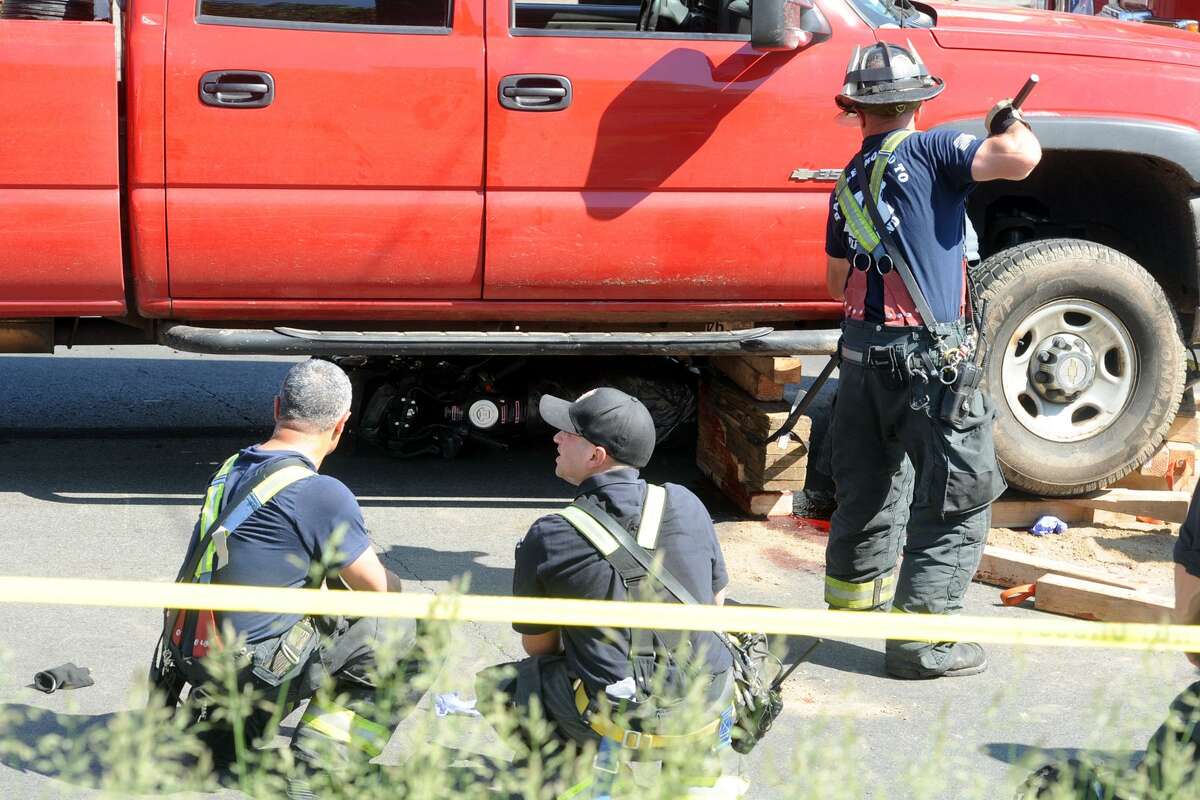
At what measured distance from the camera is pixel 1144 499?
567 centimetres

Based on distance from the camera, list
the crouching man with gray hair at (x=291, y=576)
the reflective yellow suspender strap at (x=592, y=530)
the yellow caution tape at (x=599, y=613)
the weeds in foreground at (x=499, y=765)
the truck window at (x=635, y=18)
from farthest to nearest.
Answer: the truck window at (x=635, y=18) → the crouching man with gray hair at (x=291, y=576) → the reflective yellow suspender strap at (x=592, y=530) → the yellow caution tape at (x=599, y=613) → the weeds in foreground at (x=499, y=765)

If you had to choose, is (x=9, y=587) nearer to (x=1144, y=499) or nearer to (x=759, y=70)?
(x=759, y=70)

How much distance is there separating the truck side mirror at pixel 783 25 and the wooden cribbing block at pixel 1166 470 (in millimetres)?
2151

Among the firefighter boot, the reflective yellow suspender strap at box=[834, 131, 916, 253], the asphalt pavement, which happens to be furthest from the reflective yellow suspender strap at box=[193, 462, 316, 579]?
the firefighter boot

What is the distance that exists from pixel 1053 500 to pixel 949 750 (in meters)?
2.08

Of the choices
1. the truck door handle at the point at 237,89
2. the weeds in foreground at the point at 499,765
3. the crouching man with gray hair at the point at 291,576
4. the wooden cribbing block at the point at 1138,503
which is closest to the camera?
the weeds in foreground at the point at 499,765

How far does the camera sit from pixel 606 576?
3240mm

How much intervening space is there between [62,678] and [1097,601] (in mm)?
3150

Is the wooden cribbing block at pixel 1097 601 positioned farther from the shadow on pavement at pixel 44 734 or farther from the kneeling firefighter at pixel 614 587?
the shadow on pavement at pixel 44 734

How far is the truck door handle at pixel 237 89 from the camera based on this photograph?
492cm

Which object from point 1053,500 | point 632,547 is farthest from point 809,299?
point 632,547

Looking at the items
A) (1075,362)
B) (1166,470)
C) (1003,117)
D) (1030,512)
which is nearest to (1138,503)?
(1166,470)

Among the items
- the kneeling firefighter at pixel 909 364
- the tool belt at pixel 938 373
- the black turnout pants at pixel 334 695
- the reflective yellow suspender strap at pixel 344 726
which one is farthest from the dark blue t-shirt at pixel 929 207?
the reflective yellow suspender strap at pixel 344 726

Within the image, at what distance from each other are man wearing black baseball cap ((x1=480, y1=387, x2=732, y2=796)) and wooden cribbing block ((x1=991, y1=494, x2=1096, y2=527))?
2.46m
